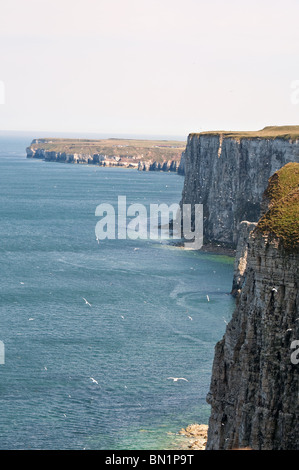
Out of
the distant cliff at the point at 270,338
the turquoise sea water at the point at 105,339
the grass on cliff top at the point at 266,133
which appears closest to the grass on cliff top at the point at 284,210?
the distant cliff at the point at 270,338

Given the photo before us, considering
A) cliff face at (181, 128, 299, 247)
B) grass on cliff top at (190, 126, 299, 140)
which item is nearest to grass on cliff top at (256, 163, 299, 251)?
cliff face at (181, 128, 299, 247)

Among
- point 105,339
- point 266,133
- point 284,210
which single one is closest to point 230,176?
point 266,133

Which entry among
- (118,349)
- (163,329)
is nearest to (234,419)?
(118,349)

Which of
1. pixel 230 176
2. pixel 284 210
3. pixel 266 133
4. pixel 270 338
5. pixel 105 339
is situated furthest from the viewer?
pixel 266 133

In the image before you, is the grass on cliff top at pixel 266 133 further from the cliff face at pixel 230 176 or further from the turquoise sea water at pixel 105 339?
the turquoise sea water at pixel 105 339

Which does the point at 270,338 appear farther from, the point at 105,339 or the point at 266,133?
the point at 266,133

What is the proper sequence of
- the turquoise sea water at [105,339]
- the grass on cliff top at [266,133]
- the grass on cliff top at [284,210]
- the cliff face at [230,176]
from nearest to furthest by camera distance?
the grass on cliff top at [284,210], the turquoise sea water at [105,339], the cliff face at [230,176], the grass on cliff top at [266,133]
